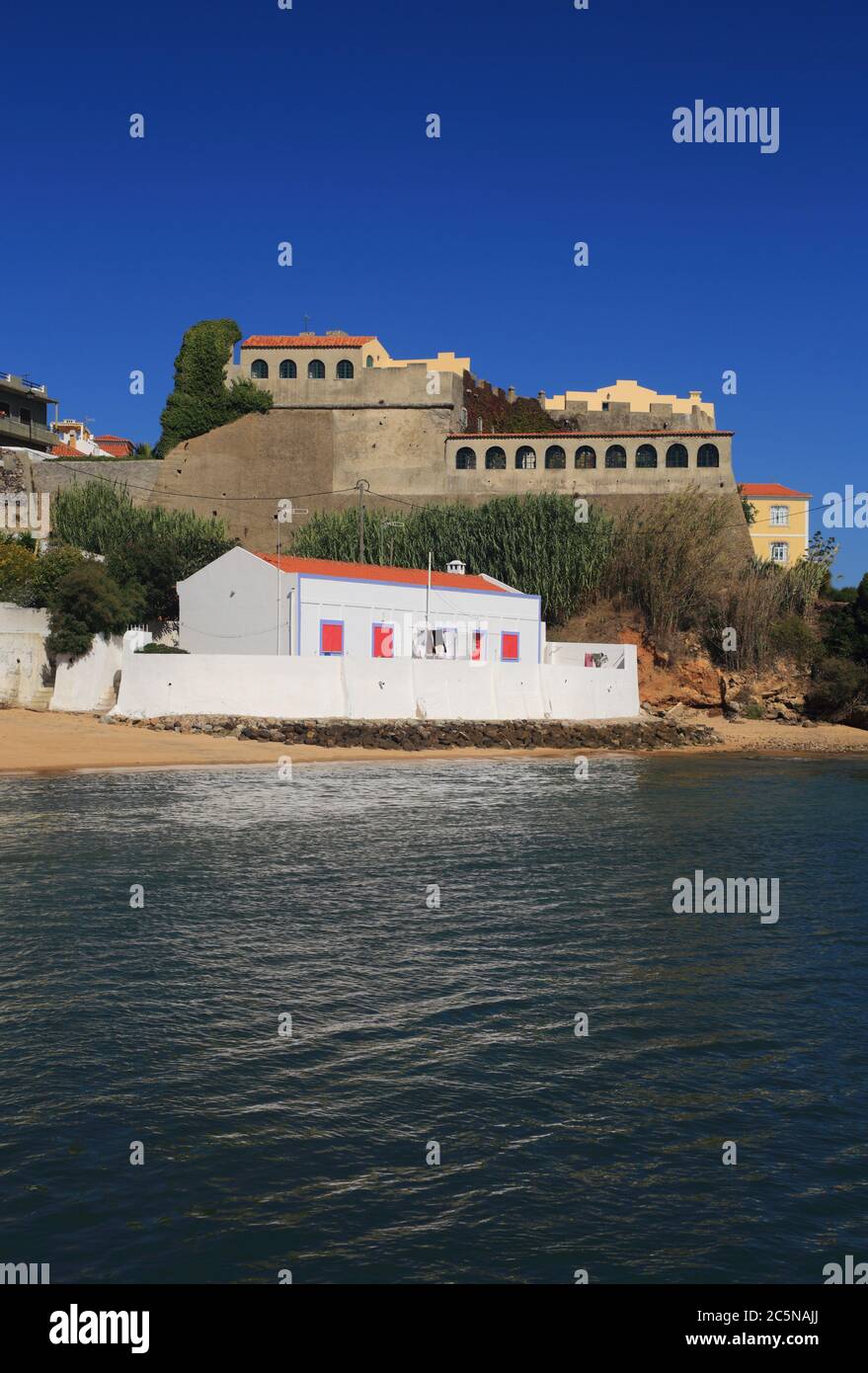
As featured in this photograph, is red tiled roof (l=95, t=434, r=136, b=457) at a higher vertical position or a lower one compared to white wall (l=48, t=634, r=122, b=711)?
higher

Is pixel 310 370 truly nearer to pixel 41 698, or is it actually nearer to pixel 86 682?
pixel 86 682

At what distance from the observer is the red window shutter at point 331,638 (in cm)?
4659

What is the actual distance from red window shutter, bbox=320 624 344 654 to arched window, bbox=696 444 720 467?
30658 mm

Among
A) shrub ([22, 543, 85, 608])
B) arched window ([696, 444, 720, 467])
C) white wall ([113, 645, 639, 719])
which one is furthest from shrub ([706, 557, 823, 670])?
shrub ([22, 543, 85, 608])

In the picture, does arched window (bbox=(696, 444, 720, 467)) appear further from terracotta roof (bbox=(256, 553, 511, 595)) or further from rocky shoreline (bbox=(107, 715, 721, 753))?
rocky shoreline (bbox=(107, 715, 721, 753))

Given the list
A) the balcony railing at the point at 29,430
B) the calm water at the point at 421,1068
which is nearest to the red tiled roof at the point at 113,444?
the balcony railing at the point at 29,430

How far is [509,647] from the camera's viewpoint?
54.0 metres

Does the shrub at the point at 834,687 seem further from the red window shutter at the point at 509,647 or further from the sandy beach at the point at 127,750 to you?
the sandy beach at the point at 127,750

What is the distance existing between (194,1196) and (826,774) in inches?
1426

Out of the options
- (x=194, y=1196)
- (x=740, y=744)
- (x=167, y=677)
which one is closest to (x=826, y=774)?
(x=740, y=744)

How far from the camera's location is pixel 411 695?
155 ft

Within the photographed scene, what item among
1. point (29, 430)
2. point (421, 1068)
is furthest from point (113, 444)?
point (421, 1068)

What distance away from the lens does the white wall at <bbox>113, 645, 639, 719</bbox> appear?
4209 centimetres
